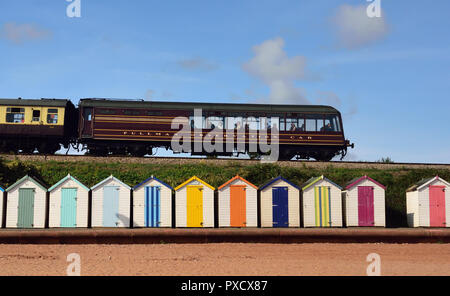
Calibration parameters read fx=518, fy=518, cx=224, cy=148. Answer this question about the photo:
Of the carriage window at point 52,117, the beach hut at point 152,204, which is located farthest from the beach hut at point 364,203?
the carriage window at point 52,117

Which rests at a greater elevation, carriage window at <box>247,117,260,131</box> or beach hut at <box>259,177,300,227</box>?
carriage window at <box>247,117,260,131</box>

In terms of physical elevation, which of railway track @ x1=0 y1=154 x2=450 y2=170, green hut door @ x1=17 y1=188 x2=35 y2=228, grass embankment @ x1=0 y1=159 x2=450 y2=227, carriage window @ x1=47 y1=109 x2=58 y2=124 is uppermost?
carriage window @ x1=47 y1=109 x2=58 y2=124

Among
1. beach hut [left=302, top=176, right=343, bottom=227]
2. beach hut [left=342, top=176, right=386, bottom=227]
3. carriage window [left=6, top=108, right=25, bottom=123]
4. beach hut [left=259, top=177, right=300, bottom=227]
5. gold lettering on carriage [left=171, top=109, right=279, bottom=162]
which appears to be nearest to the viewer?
beach hut [left=259, top=177, right=300, bottom=227]

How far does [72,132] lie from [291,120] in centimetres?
1495

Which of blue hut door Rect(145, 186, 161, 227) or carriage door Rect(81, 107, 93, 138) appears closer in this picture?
blue hut door Rect(145, 186, 161, 227)

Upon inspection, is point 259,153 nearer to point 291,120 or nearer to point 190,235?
point 291,120

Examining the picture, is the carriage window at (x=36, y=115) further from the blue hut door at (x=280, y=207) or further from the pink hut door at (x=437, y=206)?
the pink hut door at (x=437, y=206)

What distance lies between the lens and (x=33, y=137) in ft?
112

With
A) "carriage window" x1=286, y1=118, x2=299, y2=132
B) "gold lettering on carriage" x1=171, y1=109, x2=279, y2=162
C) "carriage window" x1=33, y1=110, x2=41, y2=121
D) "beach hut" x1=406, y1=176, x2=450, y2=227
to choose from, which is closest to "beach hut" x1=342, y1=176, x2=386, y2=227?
"beach hut" x1=406, y1=176, x2=450, y2=227

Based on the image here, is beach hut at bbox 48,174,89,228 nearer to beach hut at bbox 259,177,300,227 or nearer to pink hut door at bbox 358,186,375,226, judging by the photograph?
beach hut at bbox 259,177,300,227

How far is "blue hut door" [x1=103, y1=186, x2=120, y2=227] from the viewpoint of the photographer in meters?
23.3

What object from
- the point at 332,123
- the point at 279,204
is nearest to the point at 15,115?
the point at 279,204

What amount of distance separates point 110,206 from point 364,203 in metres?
11.7

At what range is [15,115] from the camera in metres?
33.6
